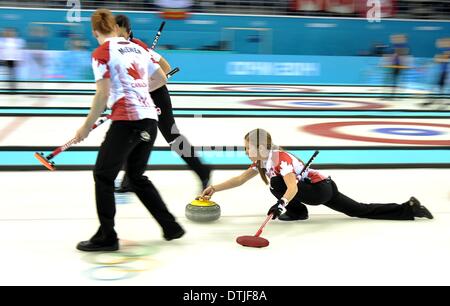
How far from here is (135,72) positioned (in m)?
3.65

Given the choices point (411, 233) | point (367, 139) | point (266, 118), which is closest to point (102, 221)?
point (411, 233)

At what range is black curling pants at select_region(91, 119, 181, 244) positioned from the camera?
3.55m

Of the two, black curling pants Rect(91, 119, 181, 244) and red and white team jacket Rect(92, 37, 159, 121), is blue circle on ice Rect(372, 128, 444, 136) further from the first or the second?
red and white team jacket Rect(92, 37, 159, 121)

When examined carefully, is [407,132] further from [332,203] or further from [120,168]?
[120,168]

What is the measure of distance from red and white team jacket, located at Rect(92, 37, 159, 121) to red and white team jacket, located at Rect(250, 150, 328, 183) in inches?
43.4

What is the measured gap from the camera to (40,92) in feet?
46.7

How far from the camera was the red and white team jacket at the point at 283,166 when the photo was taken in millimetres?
4195

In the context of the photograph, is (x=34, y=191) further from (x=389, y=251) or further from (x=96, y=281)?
(x=389, y=251)

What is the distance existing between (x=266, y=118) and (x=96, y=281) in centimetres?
773

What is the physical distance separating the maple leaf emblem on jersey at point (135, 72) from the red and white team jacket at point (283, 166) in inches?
49.2

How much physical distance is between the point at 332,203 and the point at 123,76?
2.12 metres

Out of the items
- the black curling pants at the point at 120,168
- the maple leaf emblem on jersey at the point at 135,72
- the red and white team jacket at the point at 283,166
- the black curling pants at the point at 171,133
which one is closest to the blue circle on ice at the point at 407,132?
the black curling pants at the point at 171,133

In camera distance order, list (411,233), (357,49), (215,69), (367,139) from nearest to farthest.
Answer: (411,233), (367,139), (215,69), (357,49)
